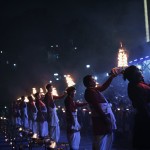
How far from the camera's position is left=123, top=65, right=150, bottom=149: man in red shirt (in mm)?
5836

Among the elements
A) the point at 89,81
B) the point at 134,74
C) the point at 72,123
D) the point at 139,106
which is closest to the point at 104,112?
the point at 89,81

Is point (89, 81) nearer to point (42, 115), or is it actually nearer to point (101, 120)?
point (101, 120)

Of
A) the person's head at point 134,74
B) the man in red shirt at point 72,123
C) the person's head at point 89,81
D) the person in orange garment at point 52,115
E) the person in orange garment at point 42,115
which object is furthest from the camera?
the person in orange garment at point 42,115

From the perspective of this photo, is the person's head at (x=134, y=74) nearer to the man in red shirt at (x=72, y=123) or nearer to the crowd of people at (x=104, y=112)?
the crowd of people at (x=104, y=112)

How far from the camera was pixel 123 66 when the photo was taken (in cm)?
702

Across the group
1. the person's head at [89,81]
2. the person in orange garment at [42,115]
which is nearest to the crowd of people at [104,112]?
the person's head at [89,81]

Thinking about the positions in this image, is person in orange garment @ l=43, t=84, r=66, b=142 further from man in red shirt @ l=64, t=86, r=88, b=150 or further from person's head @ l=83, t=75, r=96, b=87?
person's head @ l=83, t=75, r=96, b=87

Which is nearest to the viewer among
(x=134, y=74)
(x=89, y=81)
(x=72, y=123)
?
(x=134, y=74)

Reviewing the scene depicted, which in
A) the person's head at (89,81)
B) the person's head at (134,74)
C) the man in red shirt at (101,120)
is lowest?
the man in red shirt at (101,120)

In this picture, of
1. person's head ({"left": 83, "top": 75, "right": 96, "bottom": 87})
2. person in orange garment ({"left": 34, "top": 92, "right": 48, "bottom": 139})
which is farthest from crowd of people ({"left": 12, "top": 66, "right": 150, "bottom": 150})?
person in orange garment ({"left": 34, "top": 92, "right": 48, "bottom": 139})

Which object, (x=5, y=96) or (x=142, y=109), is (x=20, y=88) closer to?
(x=5, y=96)

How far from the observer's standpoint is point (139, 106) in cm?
606

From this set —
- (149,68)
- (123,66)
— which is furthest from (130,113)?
(123,66)

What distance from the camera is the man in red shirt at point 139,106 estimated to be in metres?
5.84
